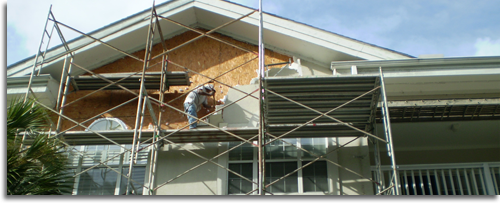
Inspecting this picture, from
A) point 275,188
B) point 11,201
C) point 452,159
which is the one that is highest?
point 452,159

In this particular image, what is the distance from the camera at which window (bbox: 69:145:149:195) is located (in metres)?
10.3

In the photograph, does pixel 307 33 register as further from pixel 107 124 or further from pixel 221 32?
pixel 107 124

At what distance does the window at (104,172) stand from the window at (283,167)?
2.00 metres

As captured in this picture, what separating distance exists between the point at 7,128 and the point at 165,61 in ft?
14.4

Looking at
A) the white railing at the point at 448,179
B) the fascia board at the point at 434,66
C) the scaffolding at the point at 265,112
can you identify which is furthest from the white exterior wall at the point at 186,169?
the fascia board at the point at 434,66

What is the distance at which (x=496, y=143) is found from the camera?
11.8 metres

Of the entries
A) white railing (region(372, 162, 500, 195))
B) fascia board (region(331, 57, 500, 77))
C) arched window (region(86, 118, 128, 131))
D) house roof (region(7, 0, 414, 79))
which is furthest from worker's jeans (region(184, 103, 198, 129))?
white railing (region(372, 162, 500, 195))

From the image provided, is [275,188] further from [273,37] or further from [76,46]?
[76,46]

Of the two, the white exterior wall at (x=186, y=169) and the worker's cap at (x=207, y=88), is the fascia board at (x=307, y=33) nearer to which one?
the worker's cap at (x=207, y=88)

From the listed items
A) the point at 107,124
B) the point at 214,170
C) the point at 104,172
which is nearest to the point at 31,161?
the point at 104,172

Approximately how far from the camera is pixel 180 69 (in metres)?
11.7

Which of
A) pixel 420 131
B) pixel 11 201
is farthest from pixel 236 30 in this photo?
pixel 11 201

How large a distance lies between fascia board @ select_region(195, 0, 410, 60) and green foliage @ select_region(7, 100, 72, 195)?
16.8ft
